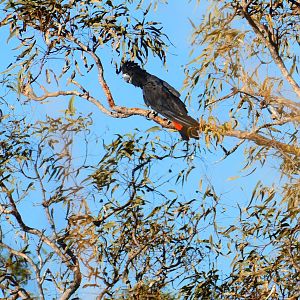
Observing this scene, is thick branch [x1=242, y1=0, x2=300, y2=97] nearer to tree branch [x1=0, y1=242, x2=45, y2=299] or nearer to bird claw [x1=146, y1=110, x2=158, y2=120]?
bird claw [x1=146, y1=110, x2=158, y2=120]

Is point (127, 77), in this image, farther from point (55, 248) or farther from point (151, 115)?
point (55, 248)

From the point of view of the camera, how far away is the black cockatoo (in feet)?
17.7

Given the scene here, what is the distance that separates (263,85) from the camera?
5.09 m

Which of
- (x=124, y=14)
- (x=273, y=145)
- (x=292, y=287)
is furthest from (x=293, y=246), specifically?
(x=124, y=14)

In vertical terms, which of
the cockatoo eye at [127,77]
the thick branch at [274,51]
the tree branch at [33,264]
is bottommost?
the tree branch at [33,264]

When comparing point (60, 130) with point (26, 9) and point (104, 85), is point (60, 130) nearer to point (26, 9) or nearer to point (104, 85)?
point (104, 85)

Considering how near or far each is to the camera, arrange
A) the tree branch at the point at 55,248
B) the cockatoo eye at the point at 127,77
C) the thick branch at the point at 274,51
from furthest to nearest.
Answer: the cockatoo eye at the point at 127,77 → the tree branch at the point at 55,248 → the thick branch at the point at 274,51

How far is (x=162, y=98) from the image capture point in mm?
5672

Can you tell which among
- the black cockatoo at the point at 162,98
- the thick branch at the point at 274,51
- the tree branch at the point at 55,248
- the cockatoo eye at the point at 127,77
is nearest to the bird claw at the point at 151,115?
the black cockatoo at the point at 162,98

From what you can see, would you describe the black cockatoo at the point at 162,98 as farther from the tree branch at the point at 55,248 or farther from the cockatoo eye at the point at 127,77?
the tree branch at the point at 55,248

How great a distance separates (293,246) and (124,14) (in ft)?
6.27

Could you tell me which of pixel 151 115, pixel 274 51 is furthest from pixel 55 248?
pixel 274 51

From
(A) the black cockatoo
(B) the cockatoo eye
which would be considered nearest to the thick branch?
(A) the black cockatoo

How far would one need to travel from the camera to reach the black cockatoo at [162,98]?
5.40m
